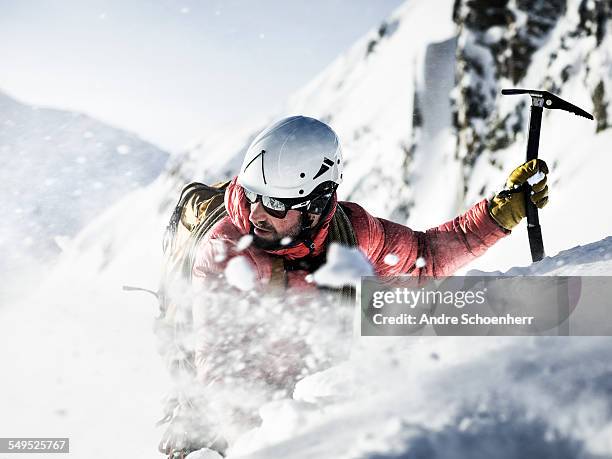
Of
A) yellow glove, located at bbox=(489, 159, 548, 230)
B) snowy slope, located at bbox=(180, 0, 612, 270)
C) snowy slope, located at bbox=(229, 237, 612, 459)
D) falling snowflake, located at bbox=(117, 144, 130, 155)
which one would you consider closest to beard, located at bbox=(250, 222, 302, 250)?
snowy slope, located at bbox=(229, 237, 612, 459)

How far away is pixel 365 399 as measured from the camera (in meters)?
1.82

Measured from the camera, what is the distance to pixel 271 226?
3322 mm

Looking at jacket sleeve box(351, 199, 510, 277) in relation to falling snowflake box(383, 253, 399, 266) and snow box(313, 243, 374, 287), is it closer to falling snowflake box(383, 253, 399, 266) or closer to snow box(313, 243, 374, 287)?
falling snowflake box(383, 253, 399, 266)

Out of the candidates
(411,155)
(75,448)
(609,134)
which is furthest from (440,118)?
(75,448)

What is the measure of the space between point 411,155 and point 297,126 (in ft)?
64.0

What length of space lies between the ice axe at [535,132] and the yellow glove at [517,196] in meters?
0.04

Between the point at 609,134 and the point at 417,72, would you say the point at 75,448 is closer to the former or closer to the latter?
the point at 609,134

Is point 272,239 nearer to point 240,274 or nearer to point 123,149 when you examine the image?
point 240,274

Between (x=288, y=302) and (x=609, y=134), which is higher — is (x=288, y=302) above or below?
below

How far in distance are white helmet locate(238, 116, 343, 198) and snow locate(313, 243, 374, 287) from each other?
18.5 inches

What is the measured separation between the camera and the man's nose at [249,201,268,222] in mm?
3277

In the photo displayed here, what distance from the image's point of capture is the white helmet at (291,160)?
333 centimetres
